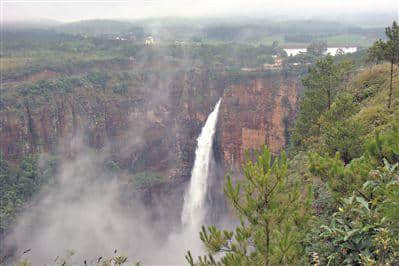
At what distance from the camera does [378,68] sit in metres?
29.2

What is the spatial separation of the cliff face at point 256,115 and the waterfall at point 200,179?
1542 millimetres

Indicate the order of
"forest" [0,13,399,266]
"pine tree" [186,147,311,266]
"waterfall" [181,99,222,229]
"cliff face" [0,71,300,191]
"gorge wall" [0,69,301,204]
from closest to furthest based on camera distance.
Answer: "pine tree" [186,147,311,266] < "forest" [0,13,399,266] < "waterfall" [181,99,222,229] < "gorge wall" [0,69,301,204] < "cliff face" [0,71,300,191]

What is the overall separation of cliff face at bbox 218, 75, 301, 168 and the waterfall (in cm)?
154

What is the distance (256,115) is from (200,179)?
438 inches

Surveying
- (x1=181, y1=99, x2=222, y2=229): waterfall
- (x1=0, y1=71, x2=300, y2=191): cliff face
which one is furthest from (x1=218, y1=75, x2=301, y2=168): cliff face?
(x1=181, y1=99, x2=222, y2=229): waterfall

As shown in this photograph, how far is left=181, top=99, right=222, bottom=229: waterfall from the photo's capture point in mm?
45706

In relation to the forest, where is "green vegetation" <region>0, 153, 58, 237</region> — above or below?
below

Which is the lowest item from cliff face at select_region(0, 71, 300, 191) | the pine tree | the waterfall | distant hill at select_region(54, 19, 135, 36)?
the waterfall

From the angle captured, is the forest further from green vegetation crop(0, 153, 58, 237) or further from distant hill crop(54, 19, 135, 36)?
distant hill crop(54, 19, 135, 36)

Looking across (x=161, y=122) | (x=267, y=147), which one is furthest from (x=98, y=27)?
(x=267, y=147)

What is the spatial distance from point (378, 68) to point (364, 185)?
23.2 m

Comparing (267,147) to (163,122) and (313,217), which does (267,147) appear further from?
(163,122)

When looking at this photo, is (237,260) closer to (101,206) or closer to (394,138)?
(394,138)

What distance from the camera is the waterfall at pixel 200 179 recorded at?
45.7 m
